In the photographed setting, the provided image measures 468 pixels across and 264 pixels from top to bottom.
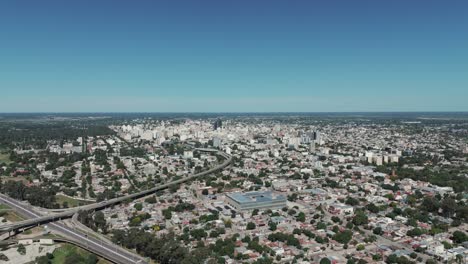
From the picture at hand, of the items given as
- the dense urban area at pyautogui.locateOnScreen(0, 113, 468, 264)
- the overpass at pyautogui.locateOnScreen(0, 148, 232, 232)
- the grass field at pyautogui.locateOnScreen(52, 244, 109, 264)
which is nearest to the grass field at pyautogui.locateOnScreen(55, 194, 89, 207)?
the dense urban area at pyautogui.locateOnScreen(0, 113, 468, 264)

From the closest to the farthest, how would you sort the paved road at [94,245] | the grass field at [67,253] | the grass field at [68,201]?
the paved road at [94,245] → the grass field at [67,253] → the grass field at [68,201]

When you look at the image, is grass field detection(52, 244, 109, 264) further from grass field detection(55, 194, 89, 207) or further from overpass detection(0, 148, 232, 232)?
grass field detection(55, 194, 89, 207)

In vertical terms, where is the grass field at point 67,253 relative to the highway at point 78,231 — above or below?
below

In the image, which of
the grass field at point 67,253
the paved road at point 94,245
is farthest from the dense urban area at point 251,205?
the paved road at point 94,245

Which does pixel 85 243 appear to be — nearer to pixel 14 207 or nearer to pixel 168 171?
pixel 14 207

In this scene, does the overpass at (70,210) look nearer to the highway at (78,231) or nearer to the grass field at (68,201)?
the highway at (78,231)

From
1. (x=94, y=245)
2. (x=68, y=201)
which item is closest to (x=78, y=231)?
(x=94, y=245)

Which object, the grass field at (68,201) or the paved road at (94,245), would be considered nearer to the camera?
the paved road at (94,245)
